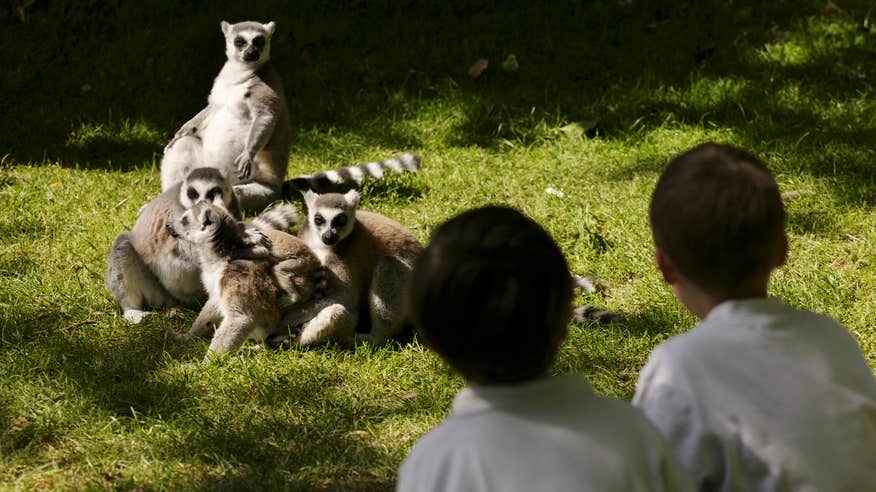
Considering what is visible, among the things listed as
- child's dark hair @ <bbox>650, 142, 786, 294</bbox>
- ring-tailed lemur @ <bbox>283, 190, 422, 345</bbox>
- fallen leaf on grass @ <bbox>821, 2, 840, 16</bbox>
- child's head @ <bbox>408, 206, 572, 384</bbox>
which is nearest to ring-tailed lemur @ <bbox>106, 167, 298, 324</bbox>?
ring-tailed lemur @ <bbox>283, 190, 422, 345</bbox>

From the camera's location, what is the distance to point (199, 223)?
4.44 m

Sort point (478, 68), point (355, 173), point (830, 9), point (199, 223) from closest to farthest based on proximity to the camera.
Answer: point (199, 223)
point (355, 173)
point (478, 68)
point (830, 9)

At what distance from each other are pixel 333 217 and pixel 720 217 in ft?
8.67

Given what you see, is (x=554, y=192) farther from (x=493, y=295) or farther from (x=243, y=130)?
(x=493, y=295)

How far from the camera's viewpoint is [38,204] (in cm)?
584

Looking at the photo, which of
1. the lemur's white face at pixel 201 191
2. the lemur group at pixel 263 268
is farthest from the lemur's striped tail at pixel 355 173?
the lemur's white face at pixel 201 191

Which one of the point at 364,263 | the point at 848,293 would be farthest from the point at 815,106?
the point at 364,263

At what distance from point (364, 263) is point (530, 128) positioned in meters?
2.83

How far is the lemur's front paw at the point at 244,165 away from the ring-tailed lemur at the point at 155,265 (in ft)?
4.06

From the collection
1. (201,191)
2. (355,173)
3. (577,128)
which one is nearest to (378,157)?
(355,173)

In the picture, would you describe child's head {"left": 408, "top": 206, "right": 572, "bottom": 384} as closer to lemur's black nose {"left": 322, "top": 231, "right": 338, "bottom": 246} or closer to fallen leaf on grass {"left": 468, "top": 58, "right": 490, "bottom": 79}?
lemur's black nose {"left": 322, "top": 231, "right": 338, "bottom": 246}

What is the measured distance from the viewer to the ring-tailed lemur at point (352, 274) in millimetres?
4285

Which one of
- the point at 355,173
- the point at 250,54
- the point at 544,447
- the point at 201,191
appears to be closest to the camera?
the point at 544,447

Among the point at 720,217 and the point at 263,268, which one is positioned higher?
the point at 720,217
